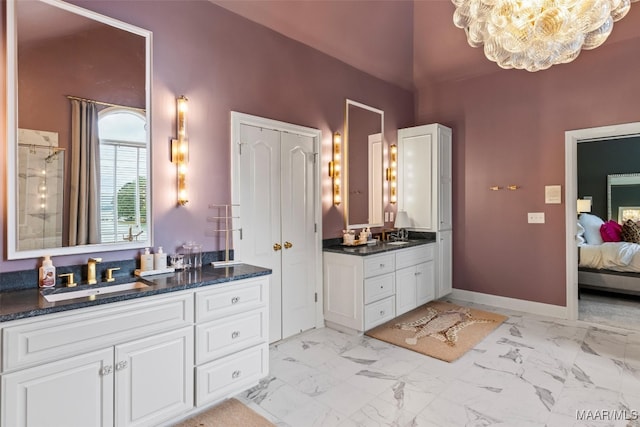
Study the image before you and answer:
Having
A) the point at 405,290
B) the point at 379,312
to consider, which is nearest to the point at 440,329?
the point at 405,290

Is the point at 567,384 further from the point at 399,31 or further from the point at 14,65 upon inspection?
the point at 14,65

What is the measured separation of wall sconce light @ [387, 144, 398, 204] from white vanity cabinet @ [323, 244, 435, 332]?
911 mm

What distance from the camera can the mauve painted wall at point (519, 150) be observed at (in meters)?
3.84

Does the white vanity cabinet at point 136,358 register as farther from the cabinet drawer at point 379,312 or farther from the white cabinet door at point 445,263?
the white cabinet door at point 445,263

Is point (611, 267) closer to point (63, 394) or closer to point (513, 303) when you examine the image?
point (513, 303)

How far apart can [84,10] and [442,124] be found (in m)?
4.31

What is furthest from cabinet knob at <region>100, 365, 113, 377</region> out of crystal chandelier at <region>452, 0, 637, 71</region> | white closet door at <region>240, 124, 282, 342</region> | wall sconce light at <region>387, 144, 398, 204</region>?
wall sconce light at <region>387, 144, 398, 204</region>

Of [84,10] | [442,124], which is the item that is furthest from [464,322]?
[84,10]

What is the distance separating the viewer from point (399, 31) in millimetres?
4180

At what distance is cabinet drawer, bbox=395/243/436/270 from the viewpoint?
4016 mm

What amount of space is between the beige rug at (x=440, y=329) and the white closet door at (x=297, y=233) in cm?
79

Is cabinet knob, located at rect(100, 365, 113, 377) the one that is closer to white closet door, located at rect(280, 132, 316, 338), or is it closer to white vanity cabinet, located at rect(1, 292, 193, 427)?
white vanity cabinet, located at rect(1, 292, 193, 427)

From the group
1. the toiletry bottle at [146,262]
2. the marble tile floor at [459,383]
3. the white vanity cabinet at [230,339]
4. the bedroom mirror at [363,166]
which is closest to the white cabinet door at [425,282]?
the bedroom mirror at [363,166]

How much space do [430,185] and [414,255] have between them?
3.33ft
